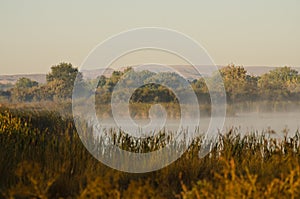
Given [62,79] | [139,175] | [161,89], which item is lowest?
[139,175]

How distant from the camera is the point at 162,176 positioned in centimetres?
632

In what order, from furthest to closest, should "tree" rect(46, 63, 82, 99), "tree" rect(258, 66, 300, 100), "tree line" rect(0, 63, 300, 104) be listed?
1. "tree" rect(46, 63, 82, 99)
2. "tree" rect(258, 66, 300, 100)
3. "tree line" rect(0, 63, 300, 104)

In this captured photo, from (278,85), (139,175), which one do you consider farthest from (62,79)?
(139,175)

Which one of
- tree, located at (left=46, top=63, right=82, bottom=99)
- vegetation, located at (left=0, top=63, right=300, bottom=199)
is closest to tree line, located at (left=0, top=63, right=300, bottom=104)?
tree, located at (left=46, top=63, right=82, bottom=99)

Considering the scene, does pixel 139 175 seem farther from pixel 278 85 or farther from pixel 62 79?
pixel 62 79

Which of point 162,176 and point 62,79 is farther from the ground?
point 62,79

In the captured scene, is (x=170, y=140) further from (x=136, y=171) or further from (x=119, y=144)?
(x=136, y=171)

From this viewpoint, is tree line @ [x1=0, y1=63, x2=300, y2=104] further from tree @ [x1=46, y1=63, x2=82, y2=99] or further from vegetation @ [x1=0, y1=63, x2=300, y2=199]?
vegetation @ [x1=0, y1=63, x2=300, y2=199]

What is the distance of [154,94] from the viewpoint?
2902 cm

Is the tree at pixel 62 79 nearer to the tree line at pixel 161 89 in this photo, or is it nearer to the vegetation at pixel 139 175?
the tree line at pixel 161 89

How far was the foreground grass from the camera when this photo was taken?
4715mm

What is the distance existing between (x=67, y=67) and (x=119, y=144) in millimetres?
40009

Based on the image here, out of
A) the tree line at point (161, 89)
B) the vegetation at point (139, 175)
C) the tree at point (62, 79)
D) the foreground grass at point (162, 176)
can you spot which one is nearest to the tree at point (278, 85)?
the tree line at point (161, 89)

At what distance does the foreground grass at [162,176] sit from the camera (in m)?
4.71
